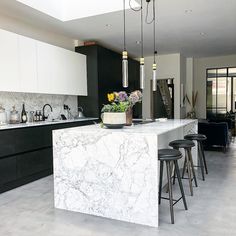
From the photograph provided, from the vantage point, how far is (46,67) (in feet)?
15.4

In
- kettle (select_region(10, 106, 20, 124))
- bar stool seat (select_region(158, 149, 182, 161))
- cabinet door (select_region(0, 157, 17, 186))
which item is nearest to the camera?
bar stool seat (select_region(158, 149, 182, 161))

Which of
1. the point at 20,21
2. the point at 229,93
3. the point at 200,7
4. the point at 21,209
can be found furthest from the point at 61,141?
the point at 229,93

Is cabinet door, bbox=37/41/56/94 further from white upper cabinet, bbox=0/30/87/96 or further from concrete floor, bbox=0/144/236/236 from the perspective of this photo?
concrete floor, bbox=0/144/236/236

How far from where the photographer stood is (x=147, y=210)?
2523 mm

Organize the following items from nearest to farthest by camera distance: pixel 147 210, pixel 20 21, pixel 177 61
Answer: pixel 147 210, pixel 20 21, pixel 177 61

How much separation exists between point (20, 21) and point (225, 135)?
5234 mm

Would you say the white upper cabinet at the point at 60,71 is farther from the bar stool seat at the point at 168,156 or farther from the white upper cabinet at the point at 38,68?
the bar stool seat at the point at 168,156

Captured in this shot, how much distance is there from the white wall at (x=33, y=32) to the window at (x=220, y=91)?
5943mm

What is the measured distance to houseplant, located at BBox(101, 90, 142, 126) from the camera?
287 cm

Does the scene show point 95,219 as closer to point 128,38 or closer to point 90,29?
point 90,29

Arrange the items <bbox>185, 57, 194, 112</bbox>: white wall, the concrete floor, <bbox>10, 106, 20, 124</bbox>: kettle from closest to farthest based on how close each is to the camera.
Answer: the concrete floor < <bbox>10, 106, 20, 124</bbox>: kettle < <bbox>185, 57, 194, 112</bbox>: white wall

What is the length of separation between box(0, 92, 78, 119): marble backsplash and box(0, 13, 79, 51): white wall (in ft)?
3.89

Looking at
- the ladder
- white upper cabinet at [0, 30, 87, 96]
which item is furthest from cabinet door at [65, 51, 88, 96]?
the ladder

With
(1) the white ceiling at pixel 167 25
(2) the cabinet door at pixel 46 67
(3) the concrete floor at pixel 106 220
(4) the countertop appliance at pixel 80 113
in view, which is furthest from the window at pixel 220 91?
(2) the cabinet door at pixel 46 67
